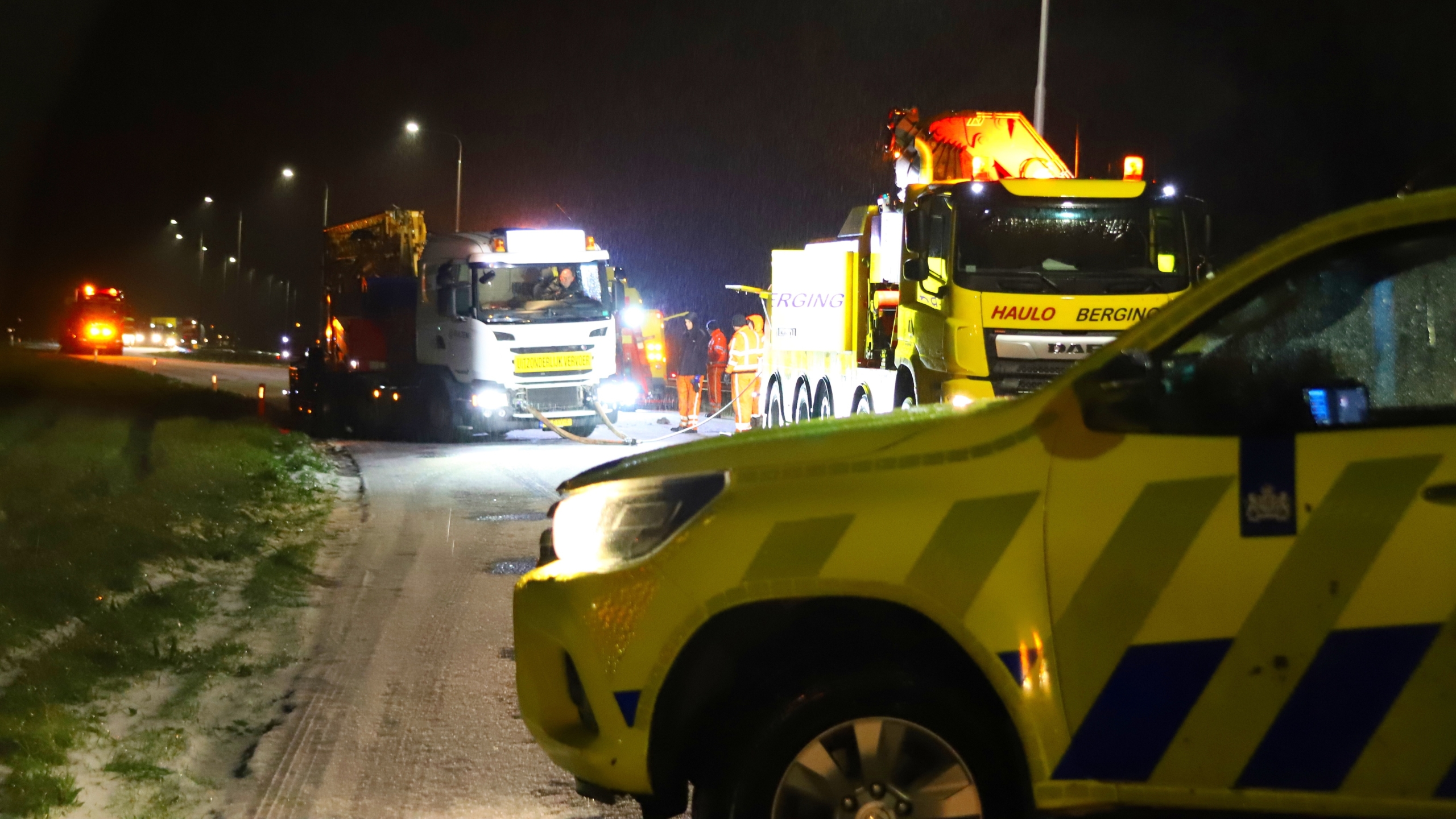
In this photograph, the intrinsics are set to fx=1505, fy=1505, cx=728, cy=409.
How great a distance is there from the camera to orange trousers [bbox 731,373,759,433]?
72.8 feet

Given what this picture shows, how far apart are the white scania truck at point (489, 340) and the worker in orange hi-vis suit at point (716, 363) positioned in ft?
11.8

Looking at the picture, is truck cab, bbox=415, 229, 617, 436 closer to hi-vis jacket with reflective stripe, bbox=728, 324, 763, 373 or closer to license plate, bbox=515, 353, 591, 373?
license plate, bbox=515, 353, 591, 373

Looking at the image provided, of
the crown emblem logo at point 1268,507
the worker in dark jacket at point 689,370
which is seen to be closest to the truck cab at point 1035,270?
the crown emblem logo at point 1268,507

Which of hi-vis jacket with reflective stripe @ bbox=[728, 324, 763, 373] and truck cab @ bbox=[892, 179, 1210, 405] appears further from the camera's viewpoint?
hi-vis jacket with reflective stripe @ bbox=[728, 324, 763, 373]

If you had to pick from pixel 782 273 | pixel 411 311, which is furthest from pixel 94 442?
pixel 782 273

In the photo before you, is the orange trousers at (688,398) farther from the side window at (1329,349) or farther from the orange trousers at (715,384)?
the side window at (1329,349)

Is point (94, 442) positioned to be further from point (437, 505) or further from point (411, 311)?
point (437, 505)

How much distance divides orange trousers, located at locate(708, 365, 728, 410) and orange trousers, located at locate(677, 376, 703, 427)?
0.73 ft

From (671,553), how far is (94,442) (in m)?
16.6

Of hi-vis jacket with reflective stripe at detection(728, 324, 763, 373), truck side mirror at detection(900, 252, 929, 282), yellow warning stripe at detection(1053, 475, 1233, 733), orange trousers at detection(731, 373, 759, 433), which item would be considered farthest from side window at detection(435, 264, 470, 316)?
yellow warning stripe at detection(1053, 475, 1233, 733)

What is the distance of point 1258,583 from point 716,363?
76.1 ft

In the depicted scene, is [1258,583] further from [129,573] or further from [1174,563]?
[129,573]

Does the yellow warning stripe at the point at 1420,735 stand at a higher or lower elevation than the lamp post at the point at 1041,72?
lower

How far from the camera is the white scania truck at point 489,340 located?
2052 centimetres
